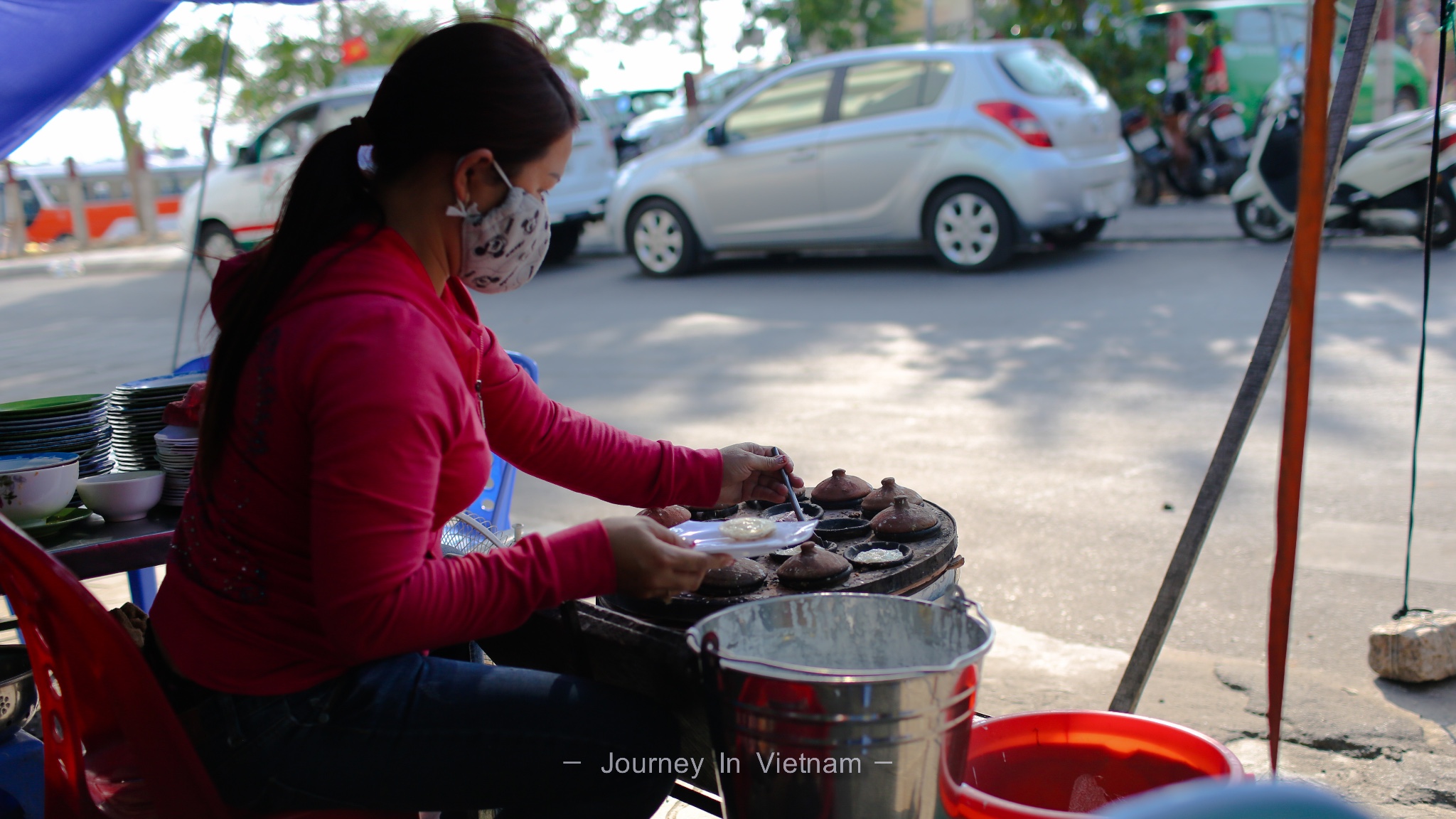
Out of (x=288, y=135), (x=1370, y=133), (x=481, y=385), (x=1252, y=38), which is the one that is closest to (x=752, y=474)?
(x=481, y=385)

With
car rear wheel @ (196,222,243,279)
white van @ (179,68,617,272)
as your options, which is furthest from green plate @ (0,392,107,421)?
car rear wheel @ (196,222,243,279)

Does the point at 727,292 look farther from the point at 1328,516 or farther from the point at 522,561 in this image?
the point at 522,561

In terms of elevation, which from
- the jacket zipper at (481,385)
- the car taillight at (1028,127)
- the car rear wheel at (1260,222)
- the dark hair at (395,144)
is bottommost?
the car rear wheel at (1260,222)

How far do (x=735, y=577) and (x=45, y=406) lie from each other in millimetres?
1565

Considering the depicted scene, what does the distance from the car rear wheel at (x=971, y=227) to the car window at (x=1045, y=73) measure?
2.67ft

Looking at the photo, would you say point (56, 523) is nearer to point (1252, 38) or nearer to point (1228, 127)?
point (1228, 127)

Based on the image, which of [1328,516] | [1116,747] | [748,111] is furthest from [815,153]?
[1116,747]

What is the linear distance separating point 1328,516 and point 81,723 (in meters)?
3.63

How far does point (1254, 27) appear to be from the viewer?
522 inches

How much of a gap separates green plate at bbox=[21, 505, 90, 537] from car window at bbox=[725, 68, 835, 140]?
740cm

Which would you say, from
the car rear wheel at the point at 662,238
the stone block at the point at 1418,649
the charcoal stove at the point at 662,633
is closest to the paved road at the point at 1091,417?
the stone block at the point at 1418,649

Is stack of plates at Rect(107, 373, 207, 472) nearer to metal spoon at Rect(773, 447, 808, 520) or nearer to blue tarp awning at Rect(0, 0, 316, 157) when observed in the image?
blue tarp awning at Rect(0, 0, 316, 157)

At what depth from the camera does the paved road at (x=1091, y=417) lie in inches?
113

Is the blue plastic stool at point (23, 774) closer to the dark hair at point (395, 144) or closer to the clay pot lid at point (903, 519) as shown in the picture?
the dark hair at point (395, 144)
